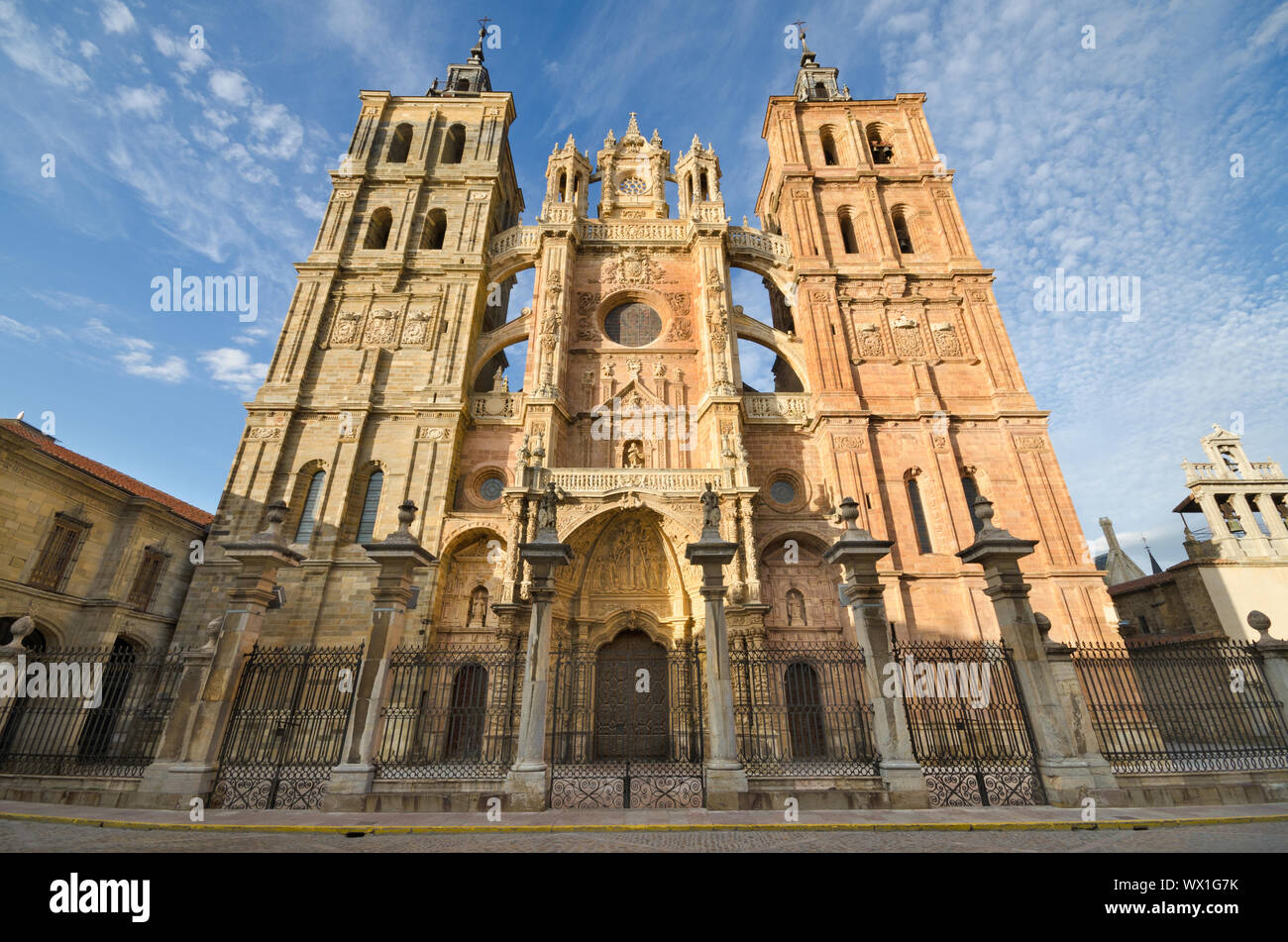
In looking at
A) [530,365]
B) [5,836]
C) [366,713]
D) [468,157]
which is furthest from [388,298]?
[5,836]

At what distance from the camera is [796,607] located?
16453 millimetres

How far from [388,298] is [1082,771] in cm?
2298

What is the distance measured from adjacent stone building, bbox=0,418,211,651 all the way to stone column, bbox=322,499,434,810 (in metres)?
11.5

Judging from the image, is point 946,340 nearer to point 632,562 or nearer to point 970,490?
point 970,490

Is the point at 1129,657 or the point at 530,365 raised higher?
the point at 530,365

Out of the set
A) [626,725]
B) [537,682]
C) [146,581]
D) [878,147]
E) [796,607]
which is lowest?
[626,725]

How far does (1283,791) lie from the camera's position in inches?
291

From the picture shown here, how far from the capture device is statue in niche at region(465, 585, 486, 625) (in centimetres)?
1633

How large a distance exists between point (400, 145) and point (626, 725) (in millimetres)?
27034

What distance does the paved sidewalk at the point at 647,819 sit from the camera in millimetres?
6156

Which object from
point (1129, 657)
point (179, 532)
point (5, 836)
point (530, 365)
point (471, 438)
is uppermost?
point (530, 365)

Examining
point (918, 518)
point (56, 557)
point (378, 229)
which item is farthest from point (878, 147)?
point (56, 557)

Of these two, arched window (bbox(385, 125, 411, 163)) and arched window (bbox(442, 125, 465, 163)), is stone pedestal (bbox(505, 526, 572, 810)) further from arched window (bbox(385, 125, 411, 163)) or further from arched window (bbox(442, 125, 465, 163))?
arched window (bbox(385, 125, 411, 163))

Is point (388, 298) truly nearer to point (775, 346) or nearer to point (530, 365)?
point (530, 365)
